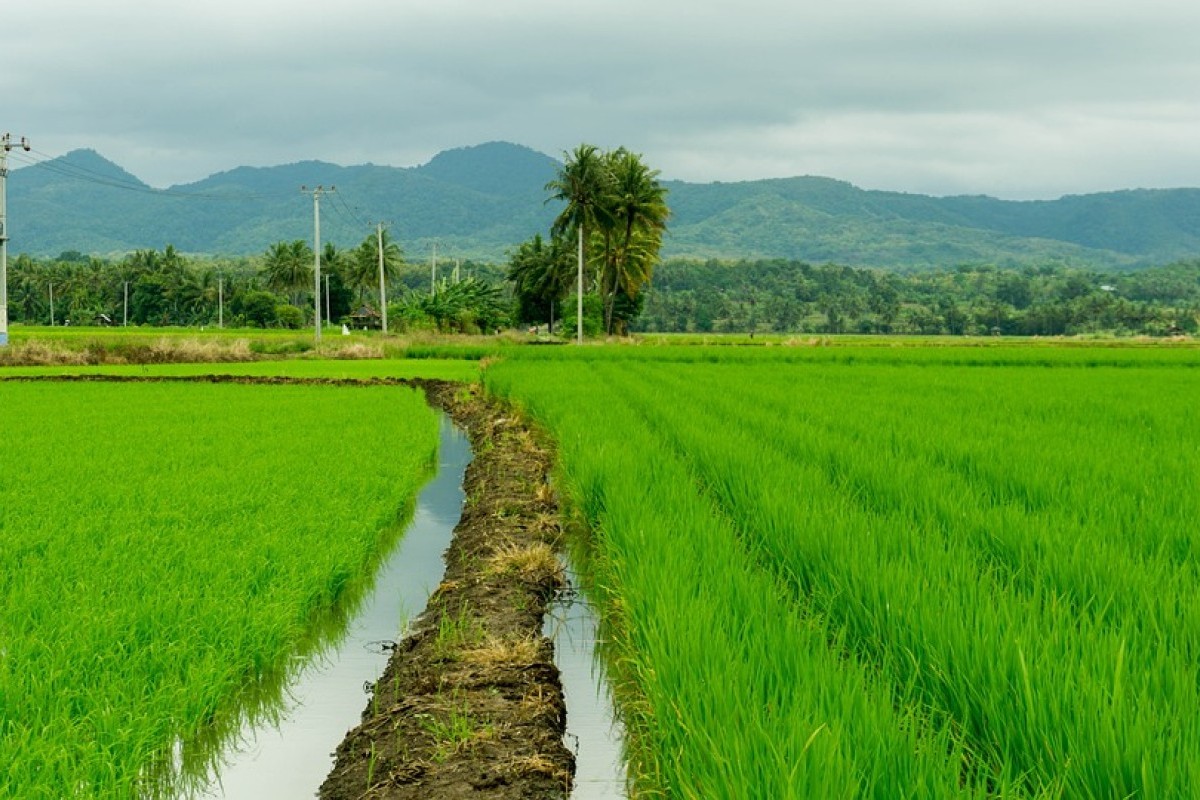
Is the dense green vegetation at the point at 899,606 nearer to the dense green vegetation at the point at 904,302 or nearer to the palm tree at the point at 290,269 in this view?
the palm tree at the point at 290,269

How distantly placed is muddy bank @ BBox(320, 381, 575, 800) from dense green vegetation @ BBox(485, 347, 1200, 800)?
345 millimetres

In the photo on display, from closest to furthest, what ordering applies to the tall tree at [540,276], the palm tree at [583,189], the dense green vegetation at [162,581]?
1. the dense green vegetation at [162,581]
2. the palm tree at [583,189]
3. the tall tree at [540,276]

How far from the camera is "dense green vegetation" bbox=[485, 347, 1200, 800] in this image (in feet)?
7.27

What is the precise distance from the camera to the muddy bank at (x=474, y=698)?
316 cm

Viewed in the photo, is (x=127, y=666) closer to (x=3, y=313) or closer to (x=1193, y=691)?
(x=1193, y=691)

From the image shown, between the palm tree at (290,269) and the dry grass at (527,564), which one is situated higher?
the palm tree at (290,269)

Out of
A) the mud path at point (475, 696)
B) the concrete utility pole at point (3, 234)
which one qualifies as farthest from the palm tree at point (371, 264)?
the mud path at point (475, 696)

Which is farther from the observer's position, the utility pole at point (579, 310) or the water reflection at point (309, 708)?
the utility pole at point (579, 310)

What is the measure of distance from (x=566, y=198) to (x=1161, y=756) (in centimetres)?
4880

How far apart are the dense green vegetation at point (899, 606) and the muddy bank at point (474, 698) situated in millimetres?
345

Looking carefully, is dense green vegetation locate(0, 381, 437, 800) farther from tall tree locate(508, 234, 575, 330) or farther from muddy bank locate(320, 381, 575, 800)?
tall tree locate(508, 234, 575, 330)

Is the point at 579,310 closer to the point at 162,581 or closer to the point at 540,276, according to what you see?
the point at 540,276

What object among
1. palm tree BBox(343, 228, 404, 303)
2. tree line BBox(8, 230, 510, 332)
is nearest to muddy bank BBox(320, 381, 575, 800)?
palm tree BBox(343, 228, 404, 303)

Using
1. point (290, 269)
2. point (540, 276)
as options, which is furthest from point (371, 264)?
point (540, 276)
